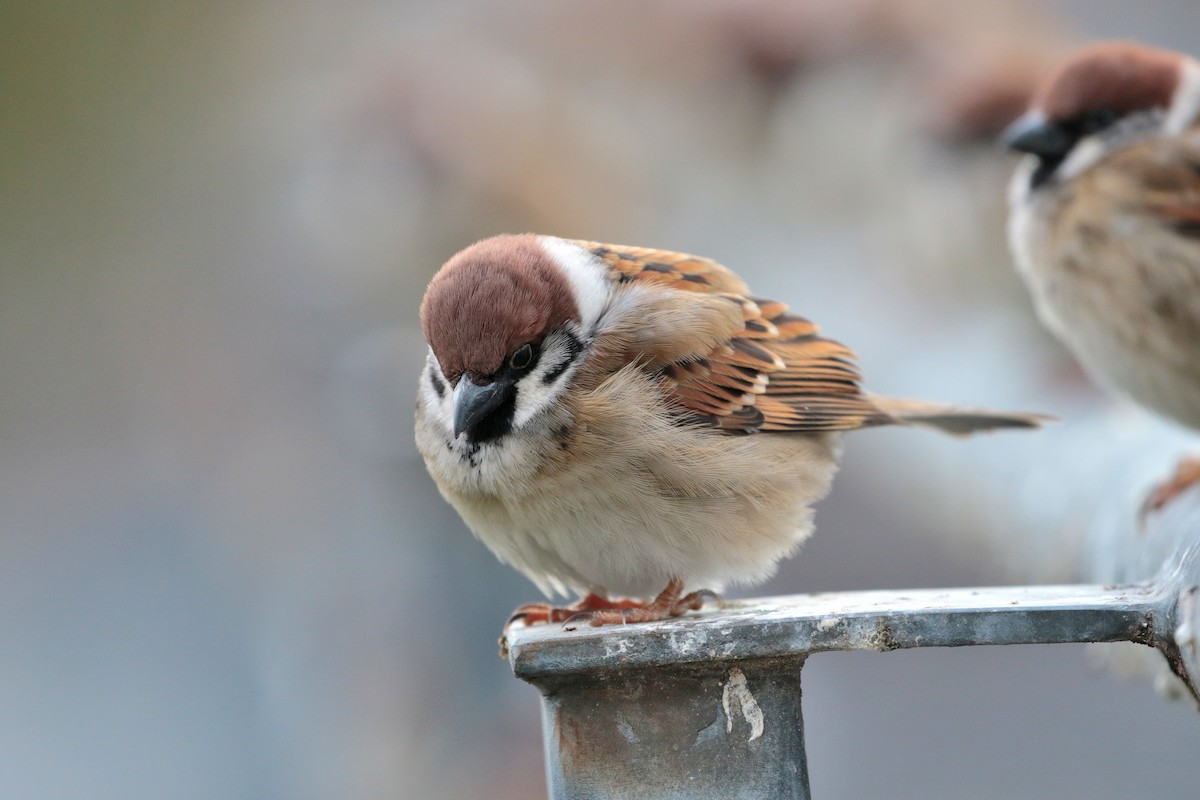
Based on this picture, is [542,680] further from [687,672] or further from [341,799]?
[341,799]

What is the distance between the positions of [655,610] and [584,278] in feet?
1.62

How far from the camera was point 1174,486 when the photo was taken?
219 cm

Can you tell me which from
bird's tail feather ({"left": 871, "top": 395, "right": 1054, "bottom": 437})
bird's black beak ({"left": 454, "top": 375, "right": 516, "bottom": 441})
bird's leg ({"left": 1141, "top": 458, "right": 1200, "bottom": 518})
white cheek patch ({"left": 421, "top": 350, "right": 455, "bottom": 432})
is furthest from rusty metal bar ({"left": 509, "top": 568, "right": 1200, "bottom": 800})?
bird's tail feather ({"left": 871, "top": 395, "right": 1054, "bottom": 437})

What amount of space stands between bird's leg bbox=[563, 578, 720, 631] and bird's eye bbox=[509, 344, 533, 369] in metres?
0.36

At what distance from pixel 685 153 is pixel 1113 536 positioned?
2774 mm

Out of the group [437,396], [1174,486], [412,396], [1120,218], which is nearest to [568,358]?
[437,396]

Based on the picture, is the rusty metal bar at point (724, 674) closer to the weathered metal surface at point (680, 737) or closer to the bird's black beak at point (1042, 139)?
the weathered metal surface at point (680, 737)

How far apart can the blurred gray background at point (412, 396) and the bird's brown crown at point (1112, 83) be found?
0.58 metres

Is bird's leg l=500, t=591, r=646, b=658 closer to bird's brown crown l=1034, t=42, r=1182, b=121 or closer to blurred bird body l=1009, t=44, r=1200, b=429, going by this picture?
blurred bird body l=1009, t=44, r=1200, b=429

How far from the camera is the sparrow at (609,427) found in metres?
1.78

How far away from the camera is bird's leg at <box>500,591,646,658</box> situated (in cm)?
187

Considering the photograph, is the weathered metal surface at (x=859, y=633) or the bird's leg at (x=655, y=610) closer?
the weathered metal surface at (x=859, y=633)

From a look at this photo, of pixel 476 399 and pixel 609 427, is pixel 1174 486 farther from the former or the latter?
pixel 476 399

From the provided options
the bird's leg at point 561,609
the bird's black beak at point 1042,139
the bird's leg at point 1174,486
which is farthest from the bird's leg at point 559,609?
the bird's black beak at point 1042,139
